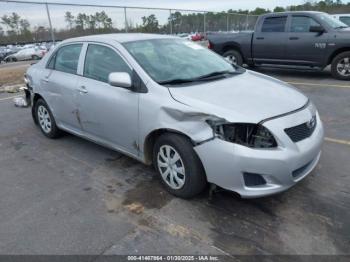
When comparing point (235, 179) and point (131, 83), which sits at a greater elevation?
point (131, 83)

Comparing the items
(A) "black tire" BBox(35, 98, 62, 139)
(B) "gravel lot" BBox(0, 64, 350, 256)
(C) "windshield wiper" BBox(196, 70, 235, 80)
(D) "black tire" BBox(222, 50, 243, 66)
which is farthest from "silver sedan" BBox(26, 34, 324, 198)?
(D) "black tire" BBox(222, 50, 243, 66)

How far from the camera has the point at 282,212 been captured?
3266 millimetres

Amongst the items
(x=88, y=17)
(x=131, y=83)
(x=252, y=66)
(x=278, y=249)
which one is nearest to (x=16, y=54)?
(x=88, y=17)

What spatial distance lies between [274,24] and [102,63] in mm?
7386

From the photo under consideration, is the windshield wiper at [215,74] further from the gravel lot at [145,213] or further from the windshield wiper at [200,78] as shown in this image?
the gravel lot at [145,213]

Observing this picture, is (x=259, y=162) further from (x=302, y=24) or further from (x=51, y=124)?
(x=302, y=24)

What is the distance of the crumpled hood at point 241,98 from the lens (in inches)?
122

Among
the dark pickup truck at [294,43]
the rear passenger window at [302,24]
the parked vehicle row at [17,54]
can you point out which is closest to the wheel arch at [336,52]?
the dark pickup truck at [294,43]

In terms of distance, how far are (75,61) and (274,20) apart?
7314 mm

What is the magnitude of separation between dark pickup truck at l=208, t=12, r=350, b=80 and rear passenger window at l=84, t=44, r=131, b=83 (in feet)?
22.6

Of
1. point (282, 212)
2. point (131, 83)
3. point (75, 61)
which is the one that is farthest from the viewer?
point (75, 61)

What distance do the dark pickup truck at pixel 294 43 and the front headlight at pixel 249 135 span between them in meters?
7.06

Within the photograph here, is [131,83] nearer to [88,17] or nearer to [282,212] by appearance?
[282,212]

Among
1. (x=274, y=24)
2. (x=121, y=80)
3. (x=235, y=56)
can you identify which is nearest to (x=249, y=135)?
(x=121, y=80)
